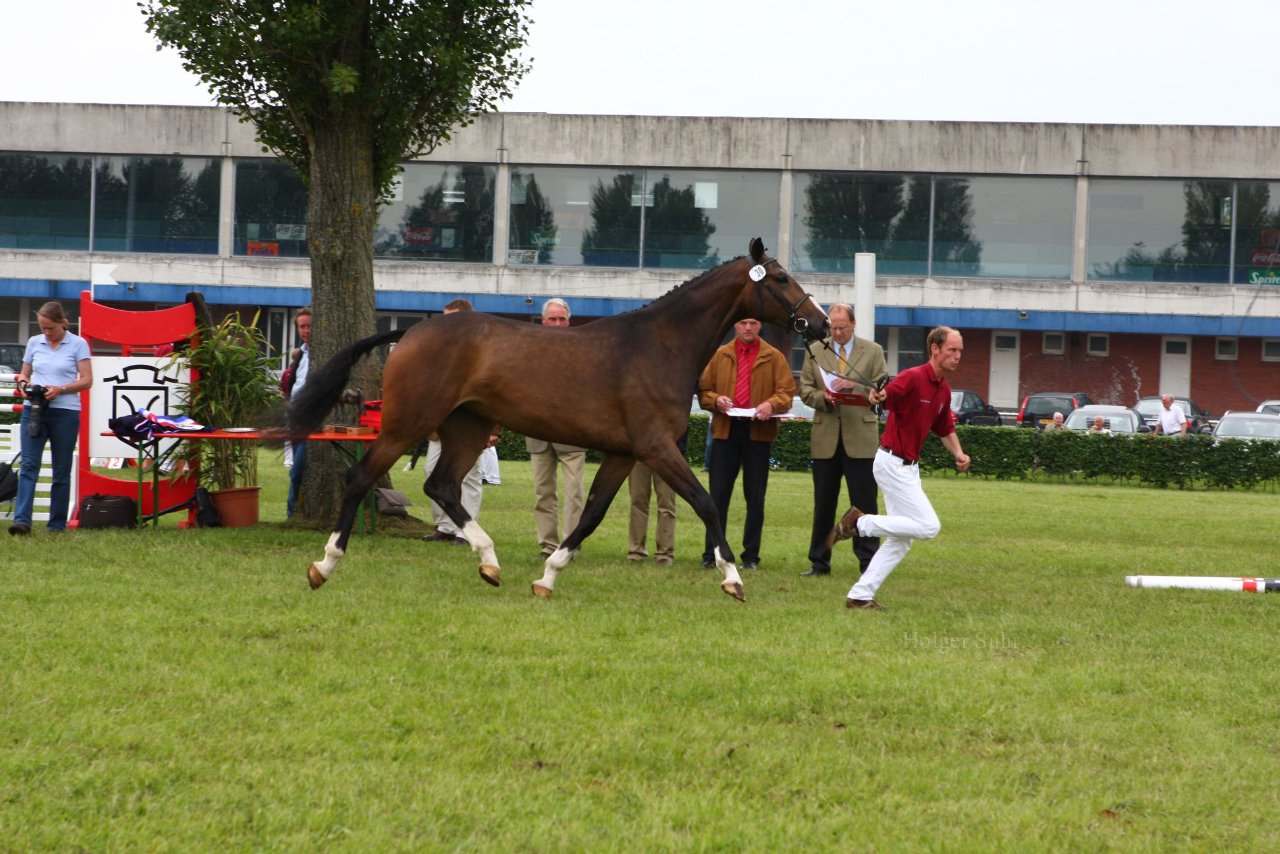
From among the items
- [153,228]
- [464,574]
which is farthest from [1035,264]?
[464,574]

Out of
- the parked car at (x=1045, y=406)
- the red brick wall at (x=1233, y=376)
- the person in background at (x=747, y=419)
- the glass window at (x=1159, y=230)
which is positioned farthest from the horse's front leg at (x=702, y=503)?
the red brick wall at (x=1233, y=376)

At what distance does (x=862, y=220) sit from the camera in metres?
43.7

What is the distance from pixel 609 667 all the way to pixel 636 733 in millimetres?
1181

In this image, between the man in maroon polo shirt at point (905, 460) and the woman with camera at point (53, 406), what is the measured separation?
682 cm

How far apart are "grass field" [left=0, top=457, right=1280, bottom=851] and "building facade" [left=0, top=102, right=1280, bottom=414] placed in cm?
3388

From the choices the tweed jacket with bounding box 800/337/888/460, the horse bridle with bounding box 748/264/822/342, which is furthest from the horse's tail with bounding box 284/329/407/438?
the tweed jacket with bounding box 800/337/888/460

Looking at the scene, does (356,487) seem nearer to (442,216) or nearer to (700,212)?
(700,212)

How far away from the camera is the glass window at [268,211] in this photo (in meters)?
44.1

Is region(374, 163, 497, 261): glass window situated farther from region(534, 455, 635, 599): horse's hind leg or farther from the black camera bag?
region(534, 455, 635, 599): horse's hind leg

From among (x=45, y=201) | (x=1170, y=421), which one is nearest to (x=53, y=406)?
(x=1170, y=421)

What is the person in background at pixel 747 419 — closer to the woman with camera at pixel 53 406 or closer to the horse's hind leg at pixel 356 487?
the horse's hind leg at pixel 356 487

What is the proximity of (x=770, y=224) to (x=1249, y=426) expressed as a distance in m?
18.4

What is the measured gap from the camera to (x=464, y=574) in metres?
10.1

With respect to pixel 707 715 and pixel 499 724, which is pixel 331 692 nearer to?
pixel 499 724
